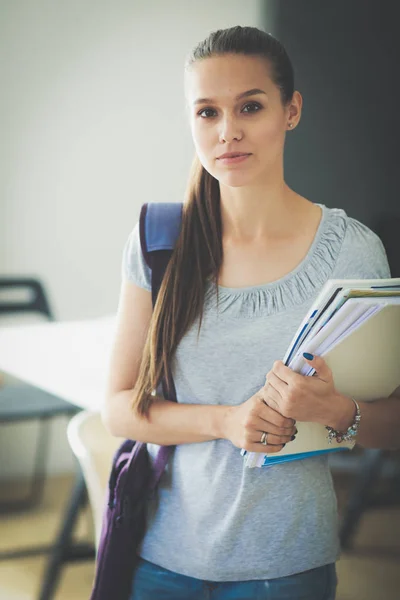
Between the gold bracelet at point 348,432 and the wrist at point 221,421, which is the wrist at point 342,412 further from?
the wrist at point 221,421

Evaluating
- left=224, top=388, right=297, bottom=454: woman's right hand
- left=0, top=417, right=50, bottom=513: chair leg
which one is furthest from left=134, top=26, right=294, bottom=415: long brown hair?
left=0, top=417, right=50, bottom=513: chair leg

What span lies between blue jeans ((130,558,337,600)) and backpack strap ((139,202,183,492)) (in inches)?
4.7

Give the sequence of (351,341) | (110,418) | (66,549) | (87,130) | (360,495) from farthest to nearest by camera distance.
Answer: (66,549), (87,130), (360,495), (110,418), (351,341)

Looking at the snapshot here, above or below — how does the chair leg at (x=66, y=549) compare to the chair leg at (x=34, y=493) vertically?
below

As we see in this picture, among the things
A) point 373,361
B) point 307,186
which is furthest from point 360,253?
point 307,186

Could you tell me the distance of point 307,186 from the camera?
136cm

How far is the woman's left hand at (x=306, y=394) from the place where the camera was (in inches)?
33.7

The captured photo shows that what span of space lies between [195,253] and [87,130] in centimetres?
59

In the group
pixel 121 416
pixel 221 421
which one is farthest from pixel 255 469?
pixel 121 416

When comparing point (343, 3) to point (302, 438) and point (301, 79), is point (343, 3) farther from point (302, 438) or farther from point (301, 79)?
point (302, 438)

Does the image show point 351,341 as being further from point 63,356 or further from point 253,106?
point 63,356

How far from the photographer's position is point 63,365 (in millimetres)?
1667

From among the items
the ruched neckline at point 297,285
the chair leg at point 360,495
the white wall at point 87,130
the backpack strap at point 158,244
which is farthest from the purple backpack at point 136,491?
the white wall at point 87,130

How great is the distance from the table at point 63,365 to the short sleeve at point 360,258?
69cm
